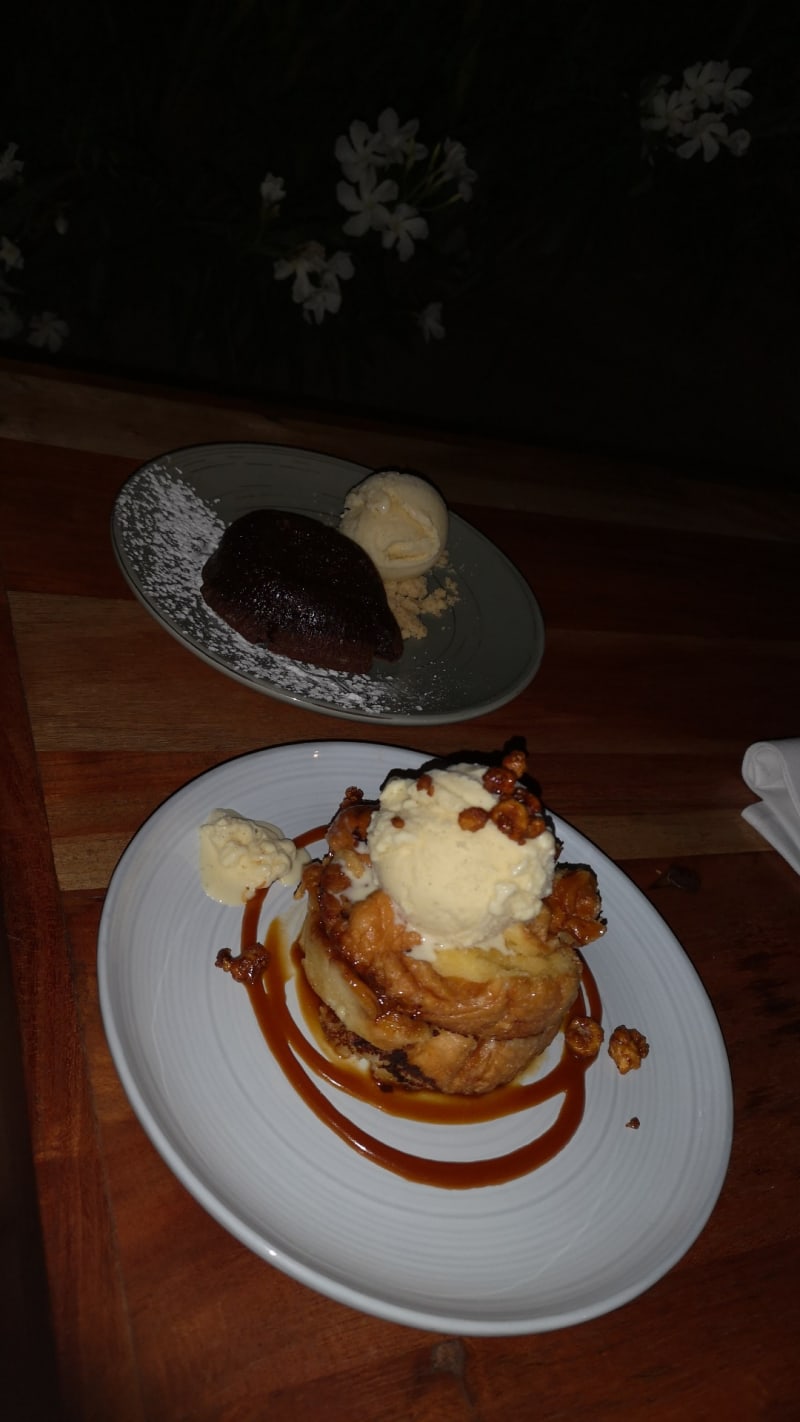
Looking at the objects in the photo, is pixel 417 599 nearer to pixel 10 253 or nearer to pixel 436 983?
pixel 436 983

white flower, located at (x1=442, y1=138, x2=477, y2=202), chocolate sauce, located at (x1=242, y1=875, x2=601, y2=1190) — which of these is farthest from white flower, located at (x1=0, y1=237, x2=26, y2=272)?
chocolate sauce, located at (x1=242, y1=875, x2=601, y2=1190)

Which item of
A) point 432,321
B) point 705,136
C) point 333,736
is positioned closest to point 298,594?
point 333,736

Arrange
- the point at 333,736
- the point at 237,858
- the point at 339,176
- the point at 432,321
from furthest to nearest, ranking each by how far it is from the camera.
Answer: the point at 432,321 → the point at 339,176 → the point at 333,736 → the point at 237,858

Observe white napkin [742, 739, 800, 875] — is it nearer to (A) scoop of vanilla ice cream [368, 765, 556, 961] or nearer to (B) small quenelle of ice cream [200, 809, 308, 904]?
(A) scoop of vanilla ice cream [368, 765, 556, 961]

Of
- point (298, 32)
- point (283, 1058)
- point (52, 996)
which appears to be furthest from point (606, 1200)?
point (298, 32)

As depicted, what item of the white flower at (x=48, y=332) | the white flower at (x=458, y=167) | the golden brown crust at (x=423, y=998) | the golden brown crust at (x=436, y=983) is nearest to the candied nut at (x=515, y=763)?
the golden brown crust at (x=436, y=983)

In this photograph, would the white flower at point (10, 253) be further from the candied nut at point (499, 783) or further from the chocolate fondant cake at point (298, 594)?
the candied nut at point (499, 783)
